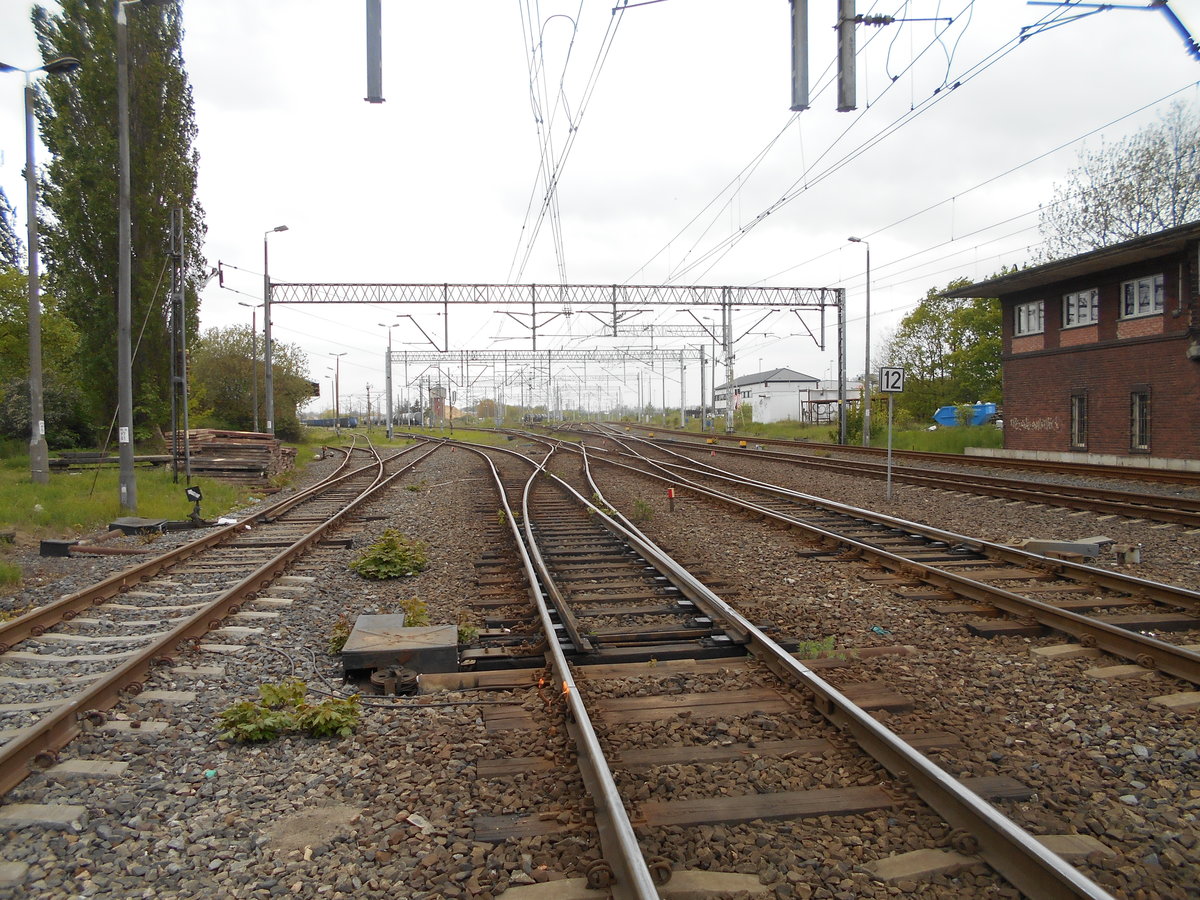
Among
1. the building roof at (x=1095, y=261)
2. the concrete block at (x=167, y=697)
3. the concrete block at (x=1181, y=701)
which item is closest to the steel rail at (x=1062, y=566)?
the concrete block at (x=1181, y=701)

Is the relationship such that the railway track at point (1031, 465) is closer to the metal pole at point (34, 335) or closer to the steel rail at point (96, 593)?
the steel rail at point (96, 593)

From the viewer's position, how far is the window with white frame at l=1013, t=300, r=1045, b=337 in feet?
87.9

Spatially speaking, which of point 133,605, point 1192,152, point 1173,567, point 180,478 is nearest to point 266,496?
point 180,478

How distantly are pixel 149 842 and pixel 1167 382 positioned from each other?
2510 cm

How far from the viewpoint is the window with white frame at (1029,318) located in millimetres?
26781

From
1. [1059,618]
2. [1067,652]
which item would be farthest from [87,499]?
[1067,652]

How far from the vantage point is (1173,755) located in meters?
4.23

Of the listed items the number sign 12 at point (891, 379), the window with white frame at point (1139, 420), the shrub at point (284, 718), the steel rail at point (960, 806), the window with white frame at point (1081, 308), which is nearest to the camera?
the steel rail at point (960, 806)

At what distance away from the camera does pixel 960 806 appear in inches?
135

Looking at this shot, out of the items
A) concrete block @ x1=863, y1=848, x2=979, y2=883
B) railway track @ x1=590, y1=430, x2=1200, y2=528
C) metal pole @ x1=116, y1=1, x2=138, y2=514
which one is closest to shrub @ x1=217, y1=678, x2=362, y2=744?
concrete block @ x1=863, y1=848, x2=979, y2=883

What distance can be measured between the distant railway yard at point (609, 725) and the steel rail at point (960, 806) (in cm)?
1

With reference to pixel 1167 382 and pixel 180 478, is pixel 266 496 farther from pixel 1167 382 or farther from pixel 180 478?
pixel 1167 382

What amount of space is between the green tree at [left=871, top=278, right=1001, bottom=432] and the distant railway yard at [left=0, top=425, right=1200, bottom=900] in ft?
132

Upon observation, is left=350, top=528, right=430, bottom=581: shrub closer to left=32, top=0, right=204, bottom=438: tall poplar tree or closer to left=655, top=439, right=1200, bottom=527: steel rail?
left=655, top=439, right=1200, bottom=527: steel rail
